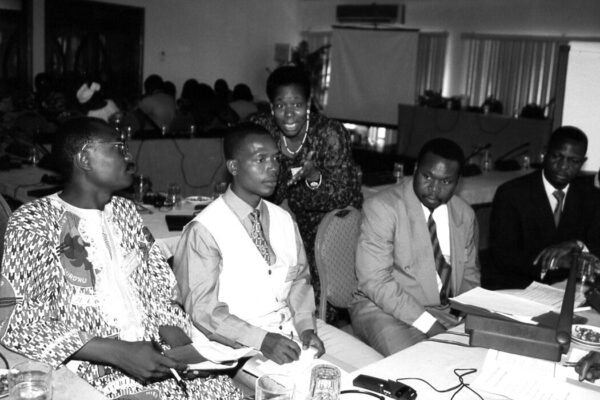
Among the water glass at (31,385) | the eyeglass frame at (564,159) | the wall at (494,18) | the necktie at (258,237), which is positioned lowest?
the water glass at (31,385)

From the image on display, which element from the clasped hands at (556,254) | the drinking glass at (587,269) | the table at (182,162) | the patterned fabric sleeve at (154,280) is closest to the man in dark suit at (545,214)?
the clasped hands at (556,254)

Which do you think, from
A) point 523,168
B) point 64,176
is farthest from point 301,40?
point 64,176

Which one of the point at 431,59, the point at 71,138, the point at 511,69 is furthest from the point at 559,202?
the point at 431,59

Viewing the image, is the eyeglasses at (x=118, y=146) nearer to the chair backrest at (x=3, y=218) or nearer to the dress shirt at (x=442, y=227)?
the chair backrest at (x=3, y=218)

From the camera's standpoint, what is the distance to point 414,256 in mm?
2811

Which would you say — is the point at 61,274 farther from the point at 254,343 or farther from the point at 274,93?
the point at 274,93

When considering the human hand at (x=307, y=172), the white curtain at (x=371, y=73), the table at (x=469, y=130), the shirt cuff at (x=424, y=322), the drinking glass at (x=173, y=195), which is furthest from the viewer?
the white curtain at (x=371, y=73)

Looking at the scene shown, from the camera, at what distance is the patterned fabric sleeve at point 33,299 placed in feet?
5.99

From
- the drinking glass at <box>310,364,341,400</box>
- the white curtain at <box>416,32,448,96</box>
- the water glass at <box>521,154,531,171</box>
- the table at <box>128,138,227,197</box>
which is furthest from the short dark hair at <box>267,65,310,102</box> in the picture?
the white curtain at <box>416,32,448,96</box>

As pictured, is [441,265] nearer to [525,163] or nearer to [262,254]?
[262,254]

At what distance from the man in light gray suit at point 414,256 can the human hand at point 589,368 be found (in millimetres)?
775

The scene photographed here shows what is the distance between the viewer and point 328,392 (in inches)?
64.2

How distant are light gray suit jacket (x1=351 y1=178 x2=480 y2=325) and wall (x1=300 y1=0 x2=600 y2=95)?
8.96 meters

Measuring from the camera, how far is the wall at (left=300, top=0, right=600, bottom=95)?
A: 34.1 ft
